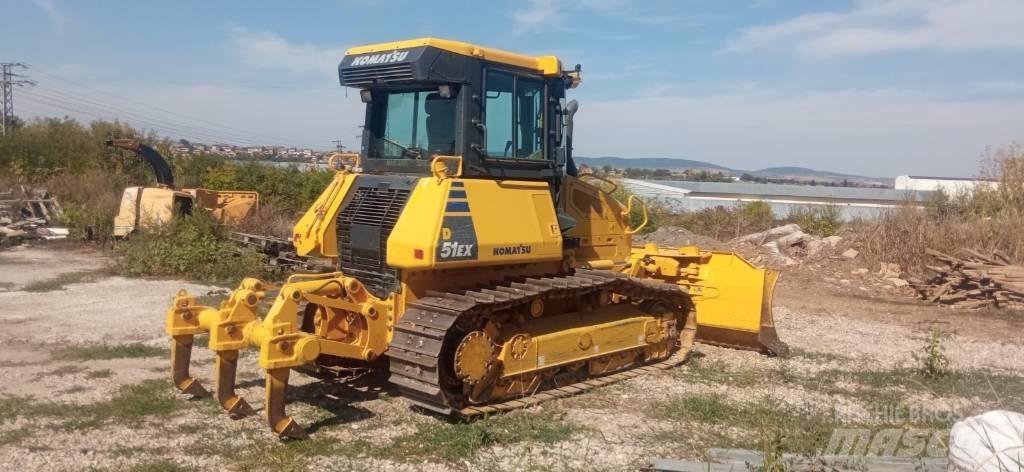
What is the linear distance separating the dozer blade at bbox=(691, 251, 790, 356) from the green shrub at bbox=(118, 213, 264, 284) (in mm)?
8337

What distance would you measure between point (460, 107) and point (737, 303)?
4.07 m

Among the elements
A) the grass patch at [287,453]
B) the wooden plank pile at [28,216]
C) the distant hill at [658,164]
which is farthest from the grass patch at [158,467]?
the distant hill at [658,164]

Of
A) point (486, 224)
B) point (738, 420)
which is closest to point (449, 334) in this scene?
point (486, 224)

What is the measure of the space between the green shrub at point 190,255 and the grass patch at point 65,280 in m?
0.43

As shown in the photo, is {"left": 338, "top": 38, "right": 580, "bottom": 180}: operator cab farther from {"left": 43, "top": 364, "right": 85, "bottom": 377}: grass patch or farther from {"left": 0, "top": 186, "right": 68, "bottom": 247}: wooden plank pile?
{"left": 0, "top": 186, "right": 68, "bottom": 247}: wooden plank pile

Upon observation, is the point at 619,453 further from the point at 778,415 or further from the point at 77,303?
the point at 77,303

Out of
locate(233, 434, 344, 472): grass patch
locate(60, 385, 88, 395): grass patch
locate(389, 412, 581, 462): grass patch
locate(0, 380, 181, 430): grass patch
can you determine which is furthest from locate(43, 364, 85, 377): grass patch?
locate(389, 412, 581, 462): grass patch

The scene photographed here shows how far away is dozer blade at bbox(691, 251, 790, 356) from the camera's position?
9172 millimetres

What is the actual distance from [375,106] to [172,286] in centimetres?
759

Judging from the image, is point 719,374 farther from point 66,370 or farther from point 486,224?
point 66,370

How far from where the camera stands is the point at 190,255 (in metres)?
15.0

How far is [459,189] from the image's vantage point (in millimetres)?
6883

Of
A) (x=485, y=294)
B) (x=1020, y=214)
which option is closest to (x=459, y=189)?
(x=485, y=294)

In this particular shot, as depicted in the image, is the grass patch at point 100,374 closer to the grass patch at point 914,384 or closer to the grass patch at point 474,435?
the grass patch at point 474,435
